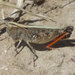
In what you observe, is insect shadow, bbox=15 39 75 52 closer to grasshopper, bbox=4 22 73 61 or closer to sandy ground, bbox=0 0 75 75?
sandy ground, bbox=0 0 75 75

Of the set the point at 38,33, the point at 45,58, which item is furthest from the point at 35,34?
the point at 45,58

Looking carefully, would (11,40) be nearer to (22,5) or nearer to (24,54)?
(24,54)

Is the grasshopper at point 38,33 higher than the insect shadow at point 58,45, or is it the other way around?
the grasshopper at point 38,33

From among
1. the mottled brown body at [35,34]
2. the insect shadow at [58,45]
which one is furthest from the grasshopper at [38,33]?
the insect shadow at [58,45]

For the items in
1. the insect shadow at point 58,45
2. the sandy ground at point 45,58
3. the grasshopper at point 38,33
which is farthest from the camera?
the insect shadow at point 58,45

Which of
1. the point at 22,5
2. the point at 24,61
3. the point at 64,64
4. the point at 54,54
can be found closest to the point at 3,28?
the point at 22,5

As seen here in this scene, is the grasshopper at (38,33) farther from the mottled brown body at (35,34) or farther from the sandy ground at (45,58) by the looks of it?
the sandy ground at (45,58)

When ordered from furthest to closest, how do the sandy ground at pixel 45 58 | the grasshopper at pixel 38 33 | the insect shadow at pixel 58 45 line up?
the insect shadow at pixel 58 45, the sandy ground at pixel 45 58, the grasshopper at pixel 38 33

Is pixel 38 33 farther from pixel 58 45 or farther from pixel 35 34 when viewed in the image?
pixel 58 45

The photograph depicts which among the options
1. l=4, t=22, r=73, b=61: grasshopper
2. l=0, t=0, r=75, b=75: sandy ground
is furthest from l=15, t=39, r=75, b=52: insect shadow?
l=4, t=22, r=73, b=61: grasshopper
